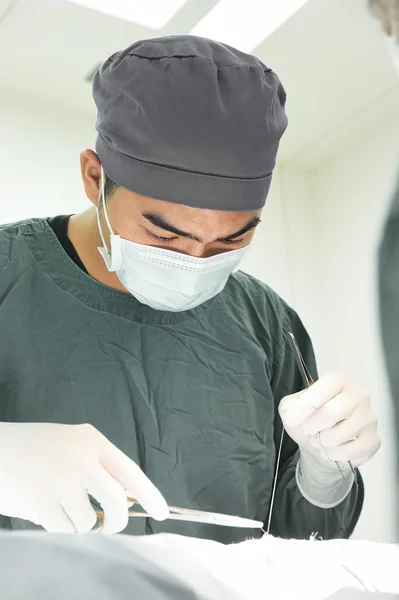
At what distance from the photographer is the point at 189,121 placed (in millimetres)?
1053

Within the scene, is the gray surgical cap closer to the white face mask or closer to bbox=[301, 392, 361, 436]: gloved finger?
the white face mask

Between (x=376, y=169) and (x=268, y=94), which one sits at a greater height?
(x=268, y=94)

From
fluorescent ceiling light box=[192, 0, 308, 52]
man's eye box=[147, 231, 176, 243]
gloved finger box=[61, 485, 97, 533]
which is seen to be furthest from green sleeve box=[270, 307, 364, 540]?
fluorescent ceiling light box=[192, 0, 308, 52]

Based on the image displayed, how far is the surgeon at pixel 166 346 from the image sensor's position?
1002 millimetres

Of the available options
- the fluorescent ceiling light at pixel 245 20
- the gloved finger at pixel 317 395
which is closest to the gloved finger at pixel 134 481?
the gloved finger at pixel 317 395

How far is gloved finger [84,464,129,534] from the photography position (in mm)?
951

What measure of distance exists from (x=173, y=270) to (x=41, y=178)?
1.16 meters

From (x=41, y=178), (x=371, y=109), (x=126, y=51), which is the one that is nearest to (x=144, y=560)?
(x=126, y=51)

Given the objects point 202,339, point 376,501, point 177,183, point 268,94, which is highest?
point 268,94

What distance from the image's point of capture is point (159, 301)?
1.24 m

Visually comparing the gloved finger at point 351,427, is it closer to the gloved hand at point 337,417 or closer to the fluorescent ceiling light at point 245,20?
the gloved hand at point 337,417

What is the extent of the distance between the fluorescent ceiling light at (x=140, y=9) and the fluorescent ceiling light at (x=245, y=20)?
3.9 inches

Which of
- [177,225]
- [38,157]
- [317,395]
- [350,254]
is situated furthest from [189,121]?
[38,157]

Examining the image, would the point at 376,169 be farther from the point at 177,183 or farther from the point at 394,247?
the point at 394,247
